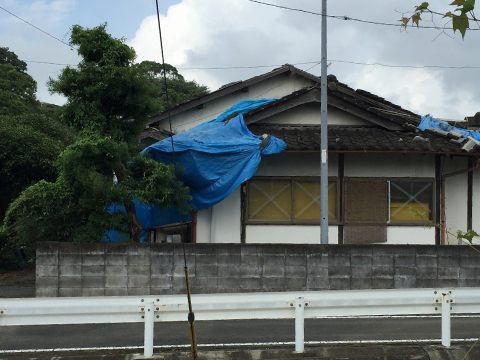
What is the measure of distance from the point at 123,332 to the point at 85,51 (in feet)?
17.6

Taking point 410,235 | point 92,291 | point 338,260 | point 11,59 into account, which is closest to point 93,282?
point 92,291

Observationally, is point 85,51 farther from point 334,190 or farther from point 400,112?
point 400,112

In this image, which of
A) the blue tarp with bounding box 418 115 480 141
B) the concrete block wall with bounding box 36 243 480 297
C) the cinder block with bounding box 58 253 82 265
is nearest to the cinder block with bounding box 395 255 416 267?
the concrete block wall with bounding box 36 243 480 297

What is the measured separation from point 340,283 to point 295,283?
83cm

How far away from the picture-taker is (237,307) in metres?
5.42

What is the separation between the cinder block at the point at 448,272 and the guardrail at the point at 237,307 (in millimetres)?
4264

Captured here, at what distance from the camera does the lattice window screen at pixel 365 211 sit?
12.3 metres

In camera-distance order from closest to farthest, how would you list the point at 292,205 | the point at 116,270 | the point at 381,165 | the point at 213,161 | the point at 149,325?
the point at 149,325, the point at 116,270, the point at 213,161, the point at 292,205, the point at 381,165

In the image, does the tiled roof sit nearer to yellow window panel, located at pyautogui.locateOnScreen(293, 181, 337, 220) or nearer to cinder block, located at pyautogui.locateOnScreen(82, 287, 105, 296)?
yellow window panel, located at pyautogui.locateOnScreen(293, 181, 337, 220)

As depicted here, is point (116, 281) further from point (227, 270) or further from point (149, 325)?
point (149, 325)

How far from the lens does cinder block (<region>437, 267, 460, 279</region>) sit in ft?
32.1

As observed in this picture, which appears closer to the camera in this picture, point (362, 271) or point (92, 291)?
point (92, 291)

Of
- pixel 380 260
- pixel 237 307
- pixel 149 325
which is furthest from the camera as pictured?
pixel 380 260

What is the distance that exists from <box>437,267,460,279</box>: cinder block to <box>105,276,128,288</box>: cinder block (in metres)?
5.72
